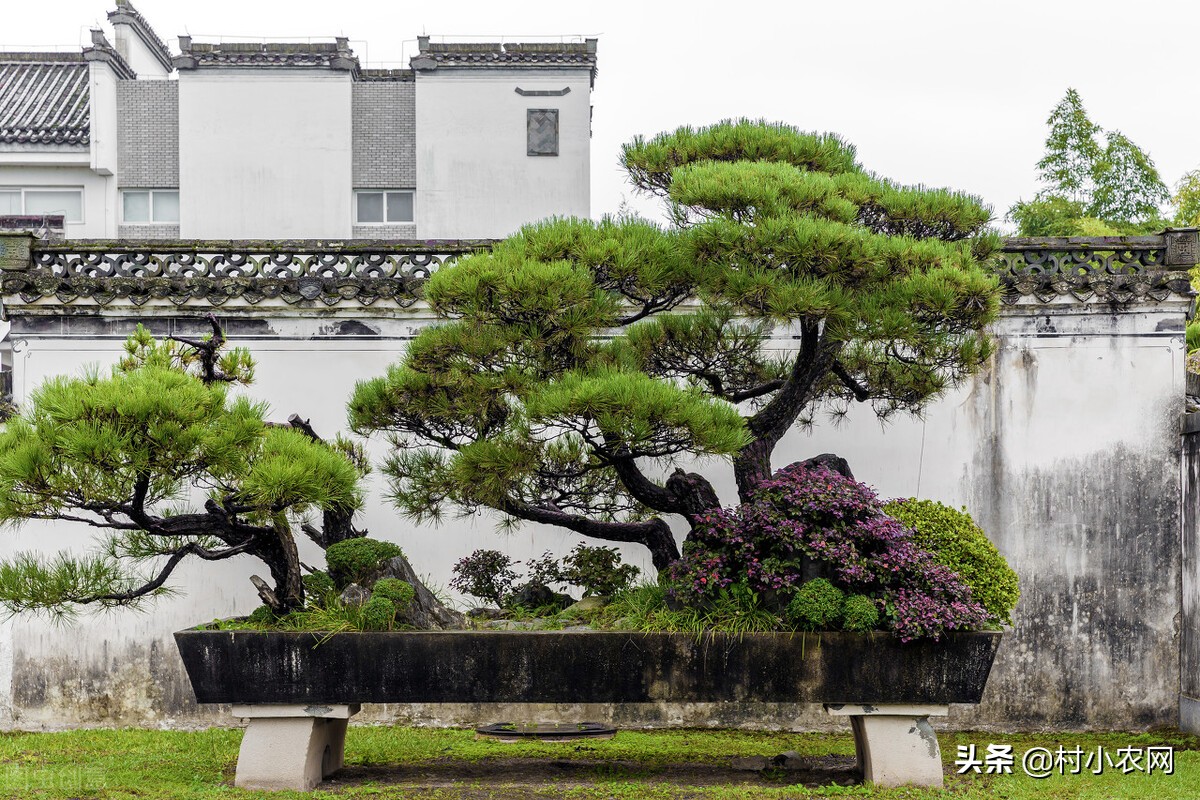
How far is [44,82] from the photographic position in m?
14.8

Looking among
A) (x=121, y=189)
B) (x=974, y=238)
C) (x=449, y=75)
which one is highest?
(x=449, y=75)

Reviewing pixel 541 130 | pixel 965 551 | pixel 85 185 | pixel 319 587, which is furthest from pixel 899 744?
pixel 85 185

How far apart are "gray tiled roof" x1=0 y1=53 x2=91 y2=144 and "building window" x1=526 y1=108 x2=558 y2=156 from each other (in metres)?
5.11

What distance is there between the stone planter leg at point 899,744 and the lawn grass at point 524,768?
9 cm

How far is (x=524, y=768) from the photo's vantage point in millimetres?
5766

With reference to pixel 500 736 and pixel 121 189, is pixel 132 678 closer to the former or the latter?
pixel 500 736

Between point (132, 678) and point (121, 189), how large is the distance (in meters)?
9.00

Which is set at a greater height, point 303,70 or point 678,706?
point 303,70

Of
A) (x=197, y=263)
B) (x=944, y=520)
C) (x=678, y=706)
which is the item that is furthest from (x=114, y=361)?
(x=944, y=520)

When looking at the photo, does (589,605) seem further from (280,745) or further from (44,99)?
(44,99)

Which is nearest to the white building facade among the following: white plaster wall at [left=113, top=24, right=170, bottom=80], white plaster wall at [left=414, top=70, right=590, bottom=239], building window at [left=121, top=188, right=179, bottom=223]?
white plaster wall at [left=414, top=70, right=590, bottom=239]

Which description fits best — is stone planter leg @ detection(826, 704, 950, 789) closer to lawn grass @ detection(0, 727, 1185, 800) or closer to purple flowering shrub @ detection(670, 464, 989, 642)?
lawn grass @ detection(0, 727, 1185, 800)

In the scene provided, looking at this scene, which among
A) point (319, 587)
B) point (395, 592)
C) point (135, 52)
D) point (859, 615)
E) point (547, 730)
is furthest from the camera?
point (135, 52)

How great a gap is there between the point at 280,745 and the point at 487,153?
9946 millimetres
